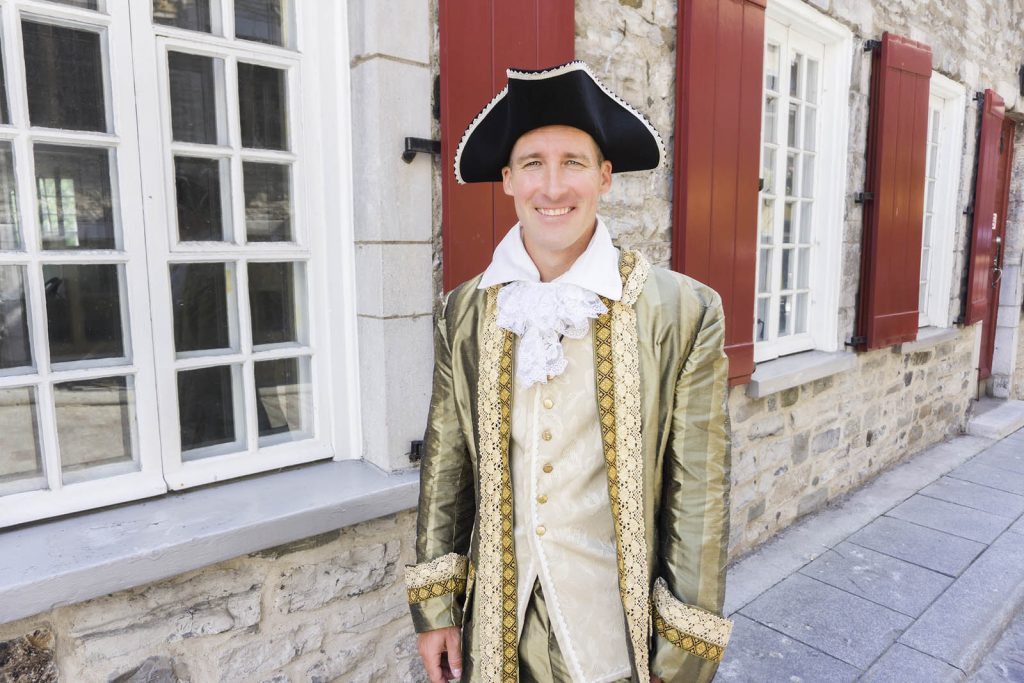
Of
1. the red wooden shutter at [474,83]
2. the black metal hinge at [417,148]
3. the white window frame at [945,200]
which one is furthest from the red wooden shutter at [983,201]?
the black metal hinge at [417,148]

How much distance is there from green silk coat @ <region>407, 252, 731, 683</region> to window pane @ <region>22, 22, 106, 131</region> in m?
1.25

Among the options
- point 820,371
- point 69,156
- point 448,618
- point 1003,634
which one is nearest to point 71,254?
point 69,156

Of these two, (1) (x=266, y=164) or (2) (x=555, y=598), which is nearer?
(2) (x=555, y=598)

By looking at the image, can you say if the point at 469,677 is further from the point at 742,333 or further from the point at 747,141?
the point at 747,141

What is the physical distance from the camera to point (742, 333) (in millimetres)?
3561

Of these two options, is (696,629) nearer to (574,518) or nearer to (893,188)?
(574,518)

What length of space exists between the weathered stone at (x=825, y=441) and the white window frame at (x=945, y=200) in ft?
6.72

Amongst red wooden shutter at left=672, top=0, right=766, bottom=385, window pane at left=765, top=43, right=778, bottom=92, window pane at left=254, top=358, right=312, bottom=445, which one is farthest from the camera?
window pane at left=765, top=43, right=778, bottom=92

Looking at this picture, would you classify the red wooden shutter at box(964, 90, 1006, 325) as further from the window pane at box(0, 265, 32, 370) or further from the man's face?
the window pane at box(0, 265, 32, 370)

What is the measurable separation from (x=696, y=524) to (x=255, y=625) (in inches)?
55.5

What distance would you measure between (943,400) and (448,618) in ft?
19.0

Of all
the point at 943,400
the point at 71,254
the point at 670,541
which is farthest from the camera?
the point at 943,400

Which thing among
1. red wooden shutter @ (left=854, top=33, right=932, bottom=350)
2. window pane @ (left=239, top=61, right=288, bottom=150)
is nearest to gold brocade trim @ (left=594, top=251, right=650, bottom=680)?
window pane @ (left=239, top=61, right=288, bottom=150)

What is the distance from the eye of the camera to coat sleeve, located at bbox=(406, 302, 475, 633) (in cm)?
162
